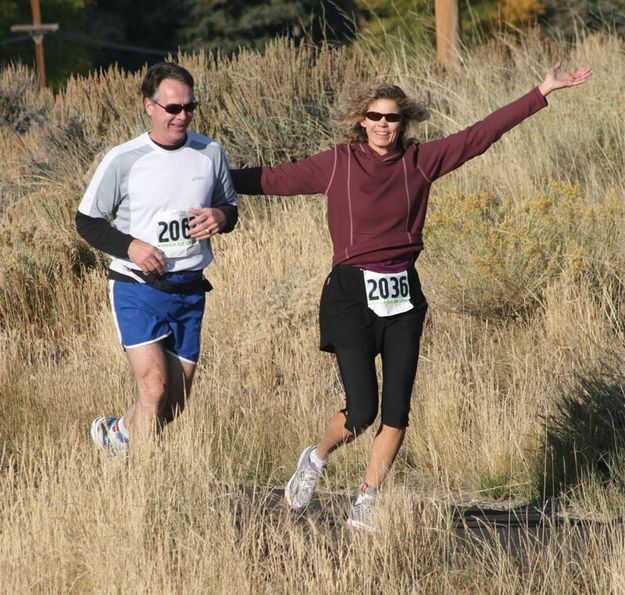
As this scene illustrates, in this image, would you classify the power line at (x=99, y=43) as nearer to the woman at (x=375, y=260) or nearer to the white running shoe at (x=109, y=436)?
the white running shoe at (x=109, y=436)

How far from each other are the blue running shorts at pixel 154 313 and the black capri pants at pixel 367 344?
697 mm

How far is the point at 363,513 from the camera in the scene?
552cm

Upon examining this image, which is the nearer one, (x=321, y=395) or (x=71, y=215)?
(x=321, y=395)

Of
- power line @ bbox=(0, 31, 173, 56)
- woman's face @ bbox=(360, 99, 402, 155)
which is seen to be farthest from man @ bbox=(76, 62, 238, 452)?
power line @ bbox=(0, 31, 173, 56)

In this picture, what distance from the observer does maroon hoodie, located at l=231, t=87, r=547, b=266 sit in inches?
223

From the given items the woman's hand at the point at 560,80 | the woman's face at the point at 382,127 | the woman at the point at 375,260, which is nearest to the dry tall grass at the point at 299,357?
the woman at the point at 375,260

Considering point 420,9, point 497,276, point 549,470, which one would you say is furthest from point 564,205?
point 420,9

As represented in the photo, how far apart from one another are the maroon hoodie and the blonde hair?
0.20 feet

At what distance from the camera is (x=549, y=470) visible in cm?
677

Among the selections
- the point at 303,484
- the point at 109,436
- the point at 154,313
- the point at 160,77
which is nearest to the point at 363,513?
the point at 303,484

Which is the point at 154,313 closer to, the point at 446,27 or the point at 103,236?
the point at 103,236

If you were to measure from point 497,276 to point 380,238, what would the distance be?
3712 mm

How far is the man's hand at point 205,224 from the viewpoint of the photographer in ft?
19.1

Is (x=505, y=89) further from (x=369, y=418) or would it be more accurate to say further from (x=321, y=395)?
(x=369, y=418)
